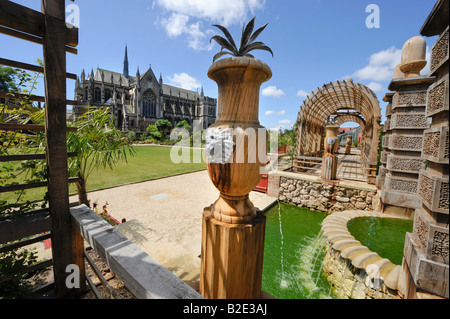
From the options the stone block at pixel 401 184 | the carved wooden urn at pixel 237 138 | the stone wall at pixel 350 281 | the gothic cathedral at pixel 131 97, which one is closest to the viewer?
the carved wooden urn at pixel 237 138

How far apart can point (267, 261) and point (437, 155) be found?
3.74 meters

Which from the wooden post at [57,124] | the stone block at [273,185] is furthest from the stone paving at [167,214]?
the wooden post at [57,124]

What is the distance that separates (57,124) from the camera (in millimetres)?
1627

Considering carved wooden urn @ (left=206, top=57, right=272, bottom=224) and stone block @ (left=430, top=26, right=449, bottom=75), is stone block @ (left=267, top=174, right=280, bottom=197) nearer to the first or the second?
stone block @ (left=430, top=26, right=449, bottom=75)

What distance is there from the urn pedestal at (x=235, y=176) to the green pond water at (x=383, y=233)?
11.4 feet

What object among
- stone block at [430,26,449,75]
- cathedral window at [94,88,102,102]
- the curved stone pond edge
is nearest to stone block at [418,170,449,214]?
stone block at [430,26,449,75]

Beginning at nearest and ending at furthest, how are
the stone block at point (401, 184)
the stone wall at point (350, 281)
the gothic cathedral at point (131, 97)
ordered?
the stone wall at point (350, 281), the stone block at point (401, 184), the gothic cathedral at point (131, 97)

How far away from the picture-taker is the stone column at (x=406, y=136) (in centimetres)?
420

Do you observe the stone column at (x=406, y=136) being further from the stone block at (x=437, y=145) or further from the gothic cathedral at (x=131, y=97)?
the gothic cathedral at (x=131, y=97)

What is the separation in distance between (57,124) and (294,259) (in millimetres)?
4762

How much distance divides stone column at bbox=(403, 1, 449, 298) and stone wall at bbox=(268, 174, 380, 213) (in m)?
5.76

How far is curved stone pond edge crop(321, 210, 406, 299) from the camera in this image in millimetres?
2406
